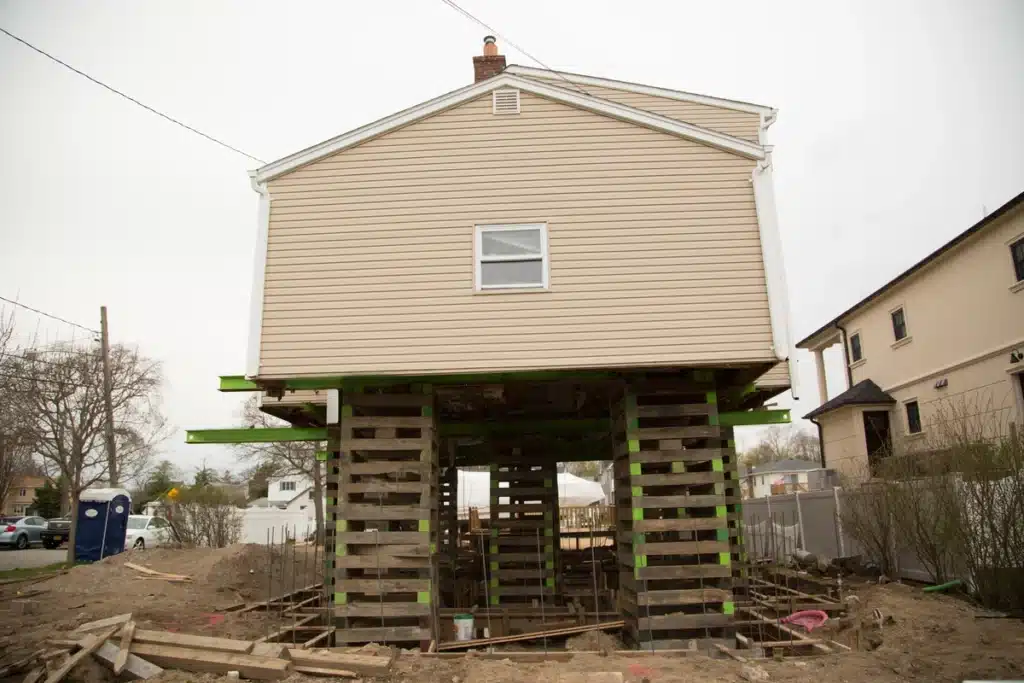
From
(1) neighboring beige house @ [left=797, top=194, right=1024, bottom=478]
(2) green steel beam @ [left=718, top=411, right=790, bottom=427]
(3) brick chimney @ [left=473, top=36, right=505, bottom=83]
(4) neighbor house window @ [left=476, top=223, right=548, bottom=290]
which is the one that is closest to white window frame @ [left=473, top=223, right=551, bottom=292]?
(4) neighbor house window @ [left=476, top=223, right=548, bottom=290]

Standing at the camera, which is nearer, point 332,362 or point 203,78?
point 332,362

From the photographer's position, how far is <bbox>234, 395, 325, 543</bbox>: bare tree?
40719mm

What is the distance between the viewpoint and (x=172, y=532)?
82.3 feet

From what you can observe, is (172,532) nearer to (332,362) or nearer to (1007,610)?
(332,362)

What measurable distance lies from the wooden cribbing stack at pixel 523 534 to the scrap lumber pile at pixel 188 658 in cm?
495

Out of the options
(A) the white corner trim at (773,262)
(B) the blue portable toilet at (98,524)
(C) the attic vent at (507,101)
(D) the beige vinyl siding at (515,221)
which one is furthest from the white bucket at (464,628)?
(B) the blue portable toilet at (98,524)

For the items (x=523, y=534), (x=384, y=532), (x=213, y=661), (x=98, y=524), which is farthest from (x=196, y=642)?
(x=98, y=524)

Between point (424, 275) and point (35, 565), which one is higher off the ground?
point (424, 275)

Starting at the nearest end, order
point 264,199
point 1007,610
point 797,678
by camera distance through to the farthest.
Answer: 1. point 797,678
2. point 1007,610
3. point 264,199

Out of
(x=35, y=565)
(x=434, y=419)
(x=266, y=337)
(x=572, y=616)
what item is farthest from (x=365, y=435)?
(x=35, y=565)

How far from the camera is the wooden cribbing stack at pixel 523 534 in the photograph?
42.8 feet

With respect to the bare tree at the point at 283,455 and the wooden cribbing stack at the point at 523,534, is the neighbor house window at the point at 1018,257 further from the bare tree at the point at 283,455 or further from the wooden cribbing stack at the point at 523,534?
the bare tree at the point at 283,455

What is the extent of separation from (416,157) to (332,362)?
3.14 metres

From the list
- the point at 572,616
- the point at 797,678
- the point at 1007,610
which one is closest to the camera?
the point at 797,678
